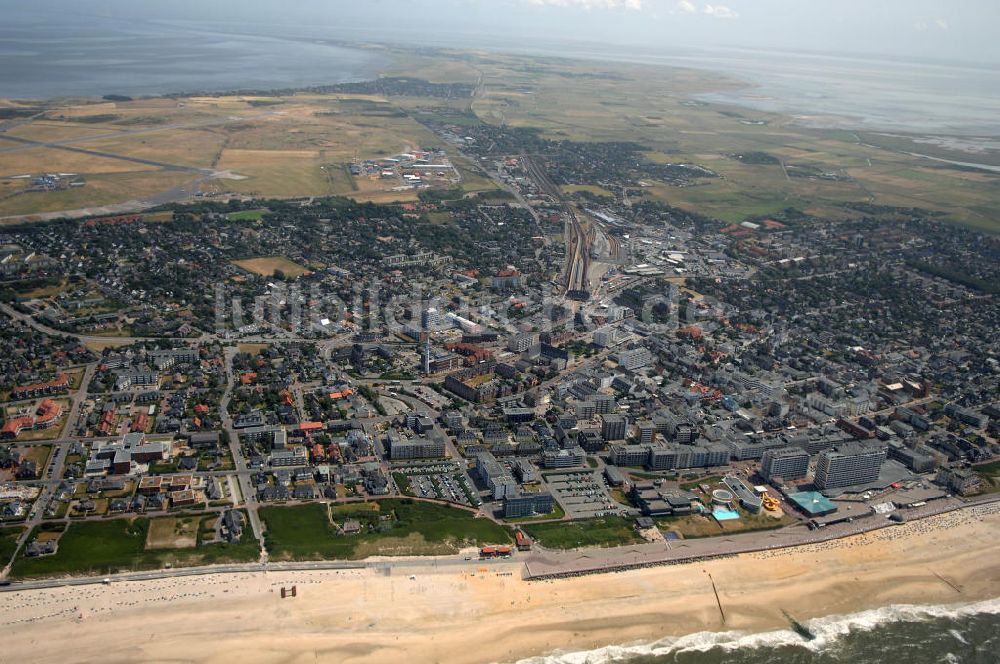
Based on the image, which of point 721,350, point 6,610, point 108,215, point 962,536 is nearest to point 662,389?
point 721,350

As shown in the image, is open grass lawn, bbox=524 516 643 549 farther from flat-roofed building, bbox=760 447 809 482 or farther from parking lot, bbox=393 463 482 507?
flat-roofed building, bbox=760 447 809 482

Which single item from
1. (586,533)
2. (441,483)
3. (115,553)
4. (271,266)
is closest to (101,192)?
(271,266)

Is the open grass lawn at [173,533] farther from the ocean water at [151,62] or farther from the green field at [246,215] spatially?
the ocean water at [151,62]

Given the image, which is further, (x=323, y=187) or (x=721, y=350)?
(x=323, y=187)

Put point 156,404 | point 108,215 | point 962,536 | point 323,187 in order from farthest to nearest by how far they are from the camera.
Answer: point 323,187, point 108,215, point 156,404, point 962,536

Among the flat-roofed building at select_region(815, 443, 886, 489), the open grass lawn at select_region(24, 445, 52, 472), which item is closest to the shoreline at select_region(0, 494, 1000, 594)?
the flat-roofed building at select_region(815, 443, 886, 489)

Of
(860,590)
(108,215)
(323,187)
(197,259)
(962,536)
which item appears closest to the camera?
(860,590)

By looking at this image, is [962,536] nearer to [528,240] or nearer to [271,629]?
[271,629]
